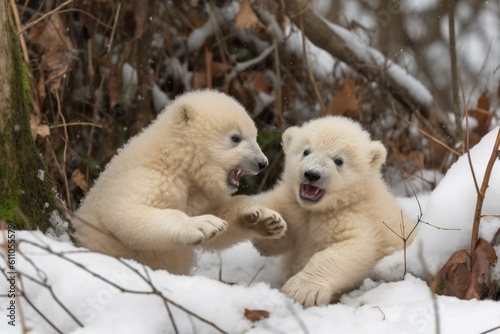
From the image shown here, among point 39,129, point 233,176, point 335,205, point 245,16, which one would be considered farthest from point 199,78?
point 233,176

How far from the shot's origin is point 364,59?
260 inches

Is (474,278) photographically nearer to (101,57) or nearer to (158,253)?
(158,253)

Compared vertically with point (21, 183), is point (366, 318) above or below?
below

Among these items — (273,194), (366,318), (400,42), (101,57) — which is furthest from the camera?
(400,42)

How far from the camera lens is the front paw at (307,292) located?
149 inches

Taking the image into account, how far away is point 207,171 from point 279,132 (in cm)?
240

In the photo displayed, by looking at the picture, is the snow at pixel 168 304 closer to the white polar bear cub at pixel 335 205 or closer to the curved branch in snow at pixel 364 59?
the white polar bear cub at pixel 335 205

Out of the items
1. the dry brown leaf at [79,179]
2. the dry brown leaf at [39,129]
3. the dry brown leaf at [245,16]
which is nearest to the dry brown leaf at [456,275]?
the dry brown leaf at [39,129]

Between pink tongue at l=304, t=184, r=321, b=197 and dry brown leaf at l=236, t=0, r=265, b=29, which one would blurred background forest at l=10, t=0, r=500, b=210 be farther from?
pink tongue at l=304, t=184, r=321, b=197

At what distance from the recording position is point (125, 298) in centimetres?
295

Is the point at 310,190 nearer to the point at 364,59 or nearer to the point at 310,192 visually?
the point at 310,192

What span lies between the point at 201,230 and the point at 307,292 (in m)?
0.72

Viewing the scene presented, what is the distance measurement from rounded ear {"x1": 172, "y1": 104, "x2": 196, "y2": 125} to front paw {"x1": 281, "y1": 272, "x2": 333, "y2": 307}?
3.25 feet

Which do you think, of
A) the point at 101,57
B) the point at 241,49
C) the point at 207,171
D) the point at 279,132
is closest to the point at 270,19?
the point at 241,49
